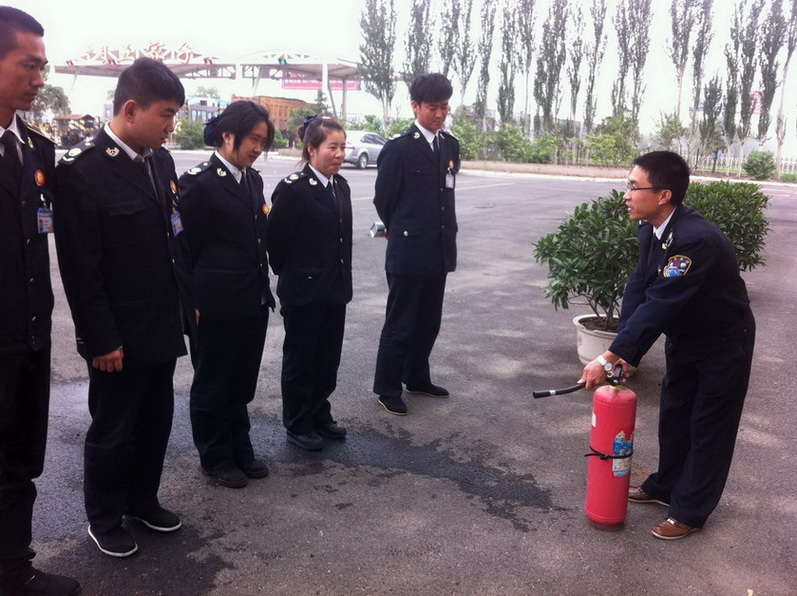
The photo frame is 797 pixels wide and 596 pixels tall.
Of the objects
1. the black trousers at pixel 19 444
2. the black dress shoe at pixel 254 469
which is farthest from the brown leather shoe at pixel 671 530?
the black trousers at pixel 19 444

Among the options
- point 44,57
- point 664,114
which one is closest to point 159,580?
point 44,57

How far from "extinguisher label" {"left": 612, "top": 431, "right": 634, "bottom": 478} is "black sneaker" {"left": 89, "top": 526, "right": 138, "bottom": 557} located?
2.10 m

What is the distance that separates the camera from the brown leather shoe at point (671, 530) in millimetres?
3330

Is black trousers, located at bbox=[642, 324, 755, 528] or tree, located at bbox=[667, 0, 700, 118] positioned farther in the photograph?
tree, located at bbox=[667, 0, 700, 118]

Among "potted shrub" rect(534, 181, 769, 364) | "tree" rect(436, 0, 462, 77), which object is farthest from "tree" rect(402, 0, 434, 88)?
"potted shrub" rect(534, 181, 769, 364)

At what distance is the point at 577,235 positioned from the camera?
18.8 feet

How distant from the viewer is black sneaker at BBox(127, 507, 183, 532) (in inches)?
129

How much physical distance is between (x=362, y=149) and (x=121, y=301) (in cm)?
2472

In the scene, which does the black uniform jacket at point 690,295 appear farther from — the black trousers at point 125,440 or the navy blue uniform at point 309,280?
the black trousers at point 125,440

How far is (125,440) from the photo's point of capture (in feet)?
9.95

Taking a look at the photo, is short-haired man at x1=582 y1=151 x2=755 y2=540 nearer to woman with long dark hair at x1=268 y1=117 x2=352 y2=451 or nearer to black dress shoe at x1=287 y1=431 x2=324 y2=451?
woman with long dark hair at x1=268 y1=117 x2=352 y2=451

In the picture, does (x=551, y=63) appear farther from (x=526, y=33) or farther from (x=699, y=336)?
(x=699, y=336)

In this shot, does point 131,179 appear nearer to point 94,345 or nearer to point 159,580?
point 94,345

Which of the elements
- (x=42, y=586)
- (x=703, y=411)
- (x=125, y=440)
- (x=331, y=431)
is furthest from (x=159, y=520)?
(x=703, y=411)
